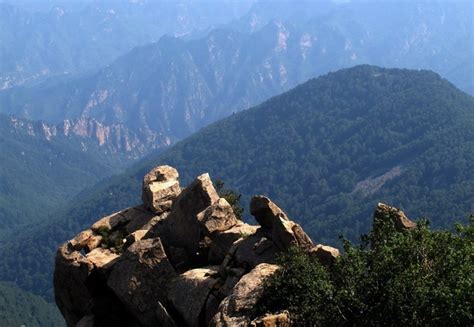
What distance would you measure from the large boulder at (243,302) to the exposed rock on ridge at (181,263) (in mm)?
64

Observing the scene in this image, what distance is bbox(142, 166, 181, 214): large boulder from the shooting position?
2318 inches

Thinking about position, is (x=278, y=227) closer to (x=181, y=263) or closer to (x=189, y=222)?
(x=181, y=263)

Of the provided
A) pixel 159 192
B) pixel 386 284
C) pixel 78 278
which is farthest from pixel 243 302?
pixel 159 192

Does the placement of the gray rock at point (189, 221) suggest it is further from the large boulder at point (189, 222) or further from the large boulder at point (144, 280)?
the large boulder at point (144, 280)

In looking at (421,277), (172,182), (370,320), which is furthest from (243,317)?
(172,182)

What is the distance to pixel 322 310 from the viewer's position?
3200 centimetres

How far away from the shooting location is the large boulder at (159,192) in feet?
→ 193

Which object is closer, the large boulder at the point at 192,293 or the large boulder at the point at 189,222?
the large boulder at the point at 192,293

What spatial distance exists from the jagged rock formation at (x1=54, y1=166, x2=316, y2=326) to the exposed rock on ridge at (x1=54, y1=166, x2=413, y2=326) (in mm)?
74

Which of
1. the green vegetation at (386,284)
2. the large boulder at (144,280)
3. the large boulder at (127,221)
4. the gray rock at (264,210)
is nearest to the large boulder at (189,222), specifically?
the large boulder at (144,280)

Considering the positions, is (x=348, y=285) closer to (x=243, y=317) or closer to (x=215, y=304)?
(x=243, y=317)

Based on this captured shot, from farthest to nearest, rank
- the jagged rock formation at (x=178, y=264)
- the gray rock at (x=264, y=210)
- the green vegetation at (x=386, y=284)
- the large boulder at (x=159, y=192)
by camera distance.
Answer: the large boulder at (x=159, y=192) → the gray rock at (x=264, y=210) → the jagged rock formation at (x=178, y=264) → the green vegetation at (x=386, y=284)

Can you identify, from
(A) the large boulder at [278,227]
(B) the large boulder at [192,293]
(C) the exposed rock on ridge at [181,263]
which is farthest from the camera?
(A) the large boulder at [278,227]

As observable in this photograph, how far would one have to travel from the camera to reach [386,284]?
30812 mm
